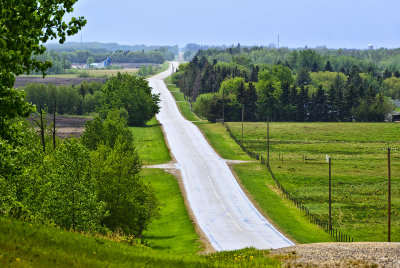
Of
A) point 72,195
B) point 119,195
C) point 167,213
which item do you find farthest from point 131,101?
point 72,195

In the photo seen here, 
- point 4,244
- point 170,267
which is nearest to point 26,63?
point 4,244

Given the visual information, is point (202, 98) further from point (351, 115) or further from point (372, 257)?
point (372, 257)

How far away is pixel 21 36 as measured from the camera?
20.7 metres

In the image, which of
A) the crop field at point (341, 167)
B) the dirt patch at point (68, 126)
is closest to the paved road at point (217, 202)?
the crop field at point (341, 167)

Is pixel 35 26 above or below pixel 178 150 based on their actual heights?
above

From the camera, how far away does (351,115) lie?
166 m

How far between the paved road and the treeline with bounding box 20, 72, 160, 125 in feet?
72.9

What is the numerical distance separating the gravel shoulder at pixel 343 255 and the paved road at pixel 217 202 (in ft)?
65.7

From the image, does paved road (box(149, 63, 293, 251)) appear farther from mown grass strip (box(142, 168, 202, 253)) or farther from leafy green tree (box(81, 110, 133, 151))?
leafy green tree (box(81, 110, 133, 151))

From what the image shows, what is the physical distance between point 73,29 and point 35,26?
1.31 metres

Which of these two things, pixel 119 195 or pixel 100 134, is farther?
pixel 100 134

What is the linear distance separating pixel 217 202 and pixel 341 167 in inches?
1241

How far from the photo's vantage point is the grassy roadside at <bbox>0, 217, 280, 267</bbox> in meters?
20.0

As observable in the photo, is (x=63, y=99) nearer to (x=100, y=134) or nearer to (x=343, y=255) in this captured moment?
(x=100, y=134)
